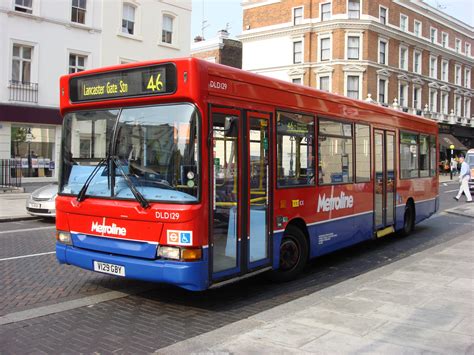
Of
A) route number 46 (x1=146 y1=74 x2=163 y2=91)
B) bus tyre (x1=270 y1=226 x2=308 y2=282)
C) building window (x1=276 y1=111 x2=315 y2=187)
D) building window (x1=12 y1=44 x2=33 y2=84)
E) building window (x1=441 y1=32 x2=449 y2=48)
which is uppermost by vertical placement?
building window (x1=441 y1=32 x2=449 y2=48)

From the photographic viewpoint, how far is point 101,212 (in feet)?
18.9

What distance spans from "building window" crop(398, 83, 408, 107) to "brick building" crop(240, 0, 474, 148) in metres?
0.05

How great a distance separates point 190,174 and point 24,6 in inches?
829

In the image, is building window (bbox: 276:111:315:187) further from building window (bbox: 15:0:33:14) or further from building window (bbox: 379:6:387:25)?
building window (bbox: 379:6:387:25)

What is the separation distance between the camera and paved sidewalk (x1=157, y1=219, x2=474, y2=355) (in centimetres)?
422

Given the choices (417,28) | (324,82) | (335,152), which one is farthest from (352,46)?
(335,152)

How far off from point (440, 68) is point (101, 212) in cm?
5506

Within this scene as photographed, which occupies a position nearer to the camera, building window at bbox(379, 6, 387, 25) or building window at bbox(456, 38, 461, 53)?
building window at bbox(379, 6, 387, 25)

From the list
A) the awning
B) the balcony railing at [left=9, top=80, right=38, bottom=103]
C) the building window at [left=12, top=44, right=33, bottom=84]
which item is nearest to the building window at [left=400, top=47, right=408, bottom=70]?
the awning

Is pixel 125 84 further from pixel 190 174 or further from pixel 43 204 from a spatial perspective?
pixel 43 204

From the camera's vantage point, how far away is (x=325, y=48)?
42594 millimetres

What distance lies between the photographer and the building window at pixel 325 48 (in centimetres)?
4238

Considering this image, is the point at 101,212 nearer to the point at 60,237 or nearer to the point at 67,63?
the point at 60,237

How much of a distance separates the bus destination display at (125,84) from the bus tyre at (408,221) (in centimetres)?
801
